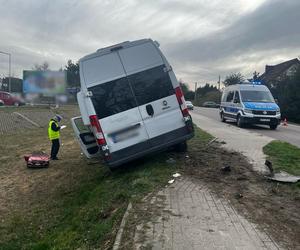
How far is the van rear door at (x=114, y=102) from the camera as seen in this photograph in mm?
8117

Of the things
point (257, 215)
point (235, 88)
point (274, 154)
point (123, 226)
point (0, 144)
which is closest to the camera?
point (123, 226)

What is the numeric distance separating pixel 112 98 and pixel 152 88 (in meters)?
0.93

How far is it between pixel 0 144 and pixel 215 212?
536 inches

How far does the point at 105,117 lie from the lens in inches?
320

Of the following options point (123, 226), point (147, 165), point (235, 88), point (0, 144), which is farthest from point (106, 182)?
point (235, 88)

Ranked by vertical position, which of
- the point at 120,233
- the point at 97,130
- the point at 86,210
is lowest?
the point at 86,210

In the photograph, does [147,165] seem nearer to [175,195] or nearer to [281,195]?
[175,195]

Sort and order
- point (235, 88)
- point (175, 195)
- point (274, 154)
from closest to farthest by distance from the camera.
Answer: point (175, 195) → point (274, 154) → point (235, 88)

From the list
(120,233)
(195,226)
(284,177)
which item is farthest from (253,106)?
(120,233)

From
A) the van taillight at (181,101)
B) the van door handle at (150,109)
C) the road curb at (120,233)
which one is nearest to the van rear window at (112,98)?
the van door handle at (150,109)

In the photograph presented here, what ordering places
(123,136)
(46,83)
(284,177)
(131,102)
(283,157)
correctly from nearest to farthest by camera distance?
(284,177)
(123,136)
(131,102)
(283,157)
(46,83)

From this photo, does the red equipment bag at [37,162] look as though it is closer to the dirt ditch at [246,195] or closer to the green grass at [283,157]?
the dirt ditch at [246,195]

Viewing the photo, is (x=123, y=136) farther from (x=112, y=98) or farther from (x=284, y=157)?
(x=284, y=157)

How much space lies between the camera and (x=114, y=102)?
8219 millimetres
